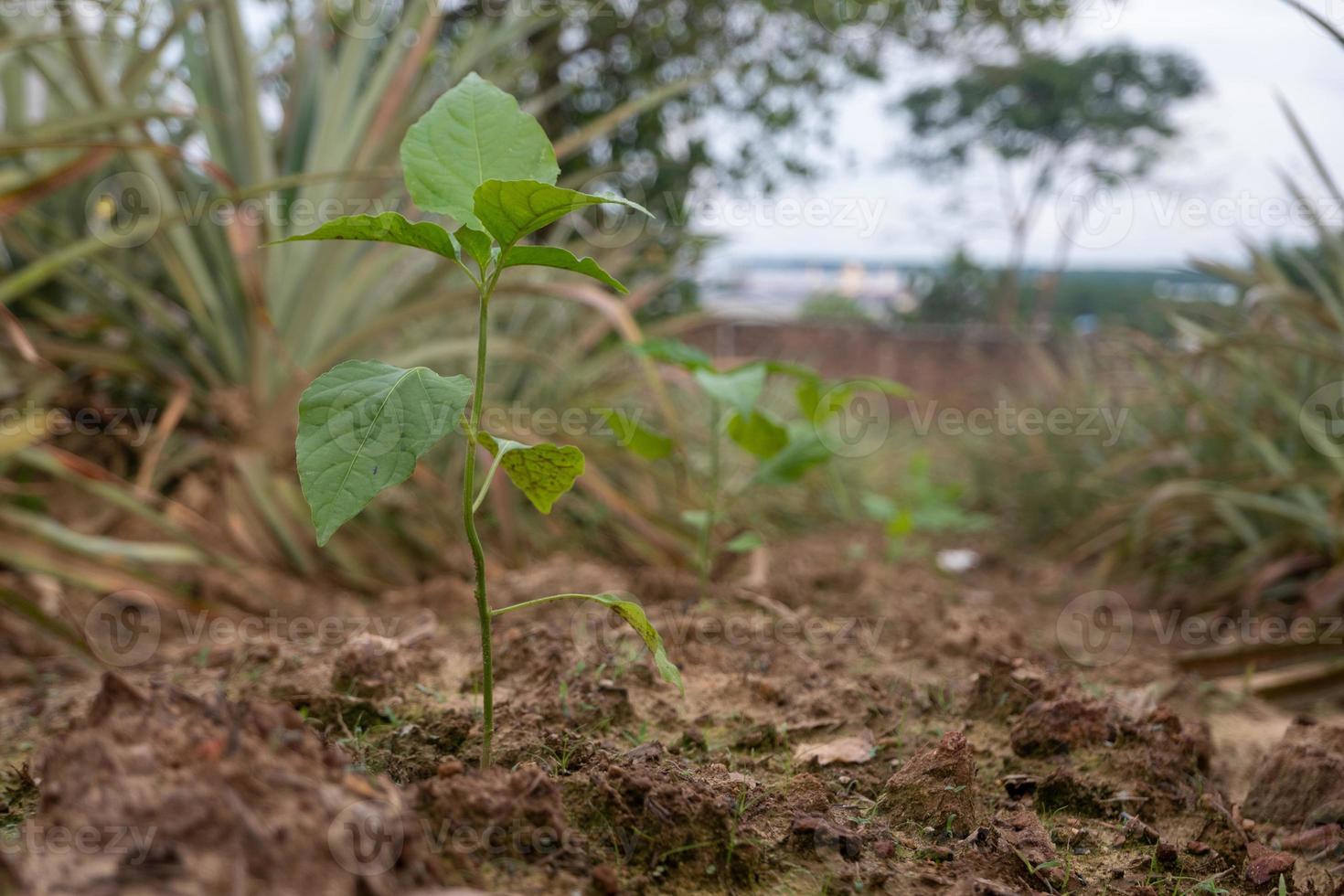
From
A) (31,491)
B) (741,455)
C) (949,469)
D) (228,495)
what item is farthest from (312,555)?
(949,469)

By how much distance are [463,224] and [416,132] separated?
0.23 feet

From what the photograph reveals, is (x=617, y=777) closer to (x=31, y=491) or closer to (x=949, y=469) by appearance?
(x=31, y=491)

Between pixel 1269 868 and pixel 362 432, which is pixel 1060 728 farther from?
pixel 362 432

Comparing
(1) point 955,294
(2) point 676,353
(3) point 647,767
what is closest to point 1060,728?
(3) point 647,767

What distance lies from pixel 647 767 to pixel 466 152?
0.47 metres

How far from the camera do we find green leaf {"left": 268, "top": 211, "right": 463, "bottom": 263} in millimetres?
631

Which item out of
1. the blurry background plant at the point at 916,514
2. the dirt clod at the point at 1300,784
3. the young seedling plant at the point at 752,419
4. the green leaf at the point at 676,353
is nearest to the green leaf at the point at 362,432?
the young seedling plant at the point at 752,419

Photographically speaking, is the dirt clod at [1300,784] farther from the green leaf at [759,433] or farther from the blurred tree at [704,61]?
the blurred tree at [704,61]

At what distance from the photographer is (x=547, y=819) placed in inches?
24.2

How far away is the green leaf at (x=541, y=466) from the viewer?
688 millimetres

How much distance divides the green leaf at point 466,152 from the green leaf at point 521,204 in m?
0.06

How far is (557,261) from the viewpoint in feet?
2.16

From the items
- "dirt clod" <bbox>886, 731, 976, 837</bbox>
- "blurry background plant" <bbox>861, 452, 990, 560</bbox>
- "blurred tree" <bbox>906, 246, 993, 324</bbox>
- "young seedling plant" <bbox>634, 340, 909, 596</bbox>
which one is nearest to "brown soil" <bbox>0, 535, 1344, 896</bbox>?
"dirt clod" <bbox>886, 731, 976, 837</bbox>

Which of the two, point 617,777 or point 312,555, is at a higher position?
point 617,777
